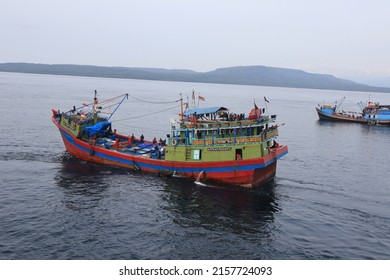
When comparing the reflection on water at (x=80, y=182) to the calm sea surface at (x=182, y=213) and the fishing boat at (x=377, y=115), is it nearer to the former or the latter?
the calm sea surface at (x=182, y=213)

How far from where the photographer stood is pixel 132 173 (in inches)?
1694

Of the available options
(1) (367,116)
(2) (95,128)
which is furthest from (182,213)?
(1) (367,116)

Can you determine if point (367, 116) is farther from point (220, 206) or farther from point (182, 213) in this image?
point (182, 213)

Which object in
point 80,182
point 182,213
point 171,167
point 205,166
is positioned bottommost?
point 182,213

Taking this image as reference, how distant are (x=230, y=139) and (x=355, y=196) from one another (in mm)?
14269

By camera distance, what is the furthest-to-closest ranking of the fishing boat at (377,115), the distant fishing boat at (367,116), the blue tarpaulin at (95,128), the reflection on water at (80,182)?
the distant fishing boat at (367,116)
the fishing boat at (377,115)
the blue tarpaulin at (95,128)
the reflection on water at (80,182)

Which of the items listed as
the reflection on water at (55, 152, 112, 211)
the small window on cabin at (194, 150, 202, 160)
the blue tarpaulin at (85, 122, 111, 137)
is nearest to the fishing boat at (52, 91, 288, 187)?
the small window on cabin at (194, 150, 202, 160)

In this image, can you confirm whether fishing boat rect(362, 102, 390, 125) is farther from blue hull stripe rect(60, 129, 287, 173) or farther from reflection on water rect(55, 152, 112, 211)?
reflection on water rect(55, 152, 112, 211)

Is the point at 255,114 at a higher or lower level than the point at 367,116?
higher

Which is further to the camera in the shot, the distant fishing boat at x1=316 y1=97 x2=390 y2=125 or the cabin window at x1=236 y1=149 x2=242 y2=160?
the distant fishing boat at x1=316 y1=97 x2=390 y2=125

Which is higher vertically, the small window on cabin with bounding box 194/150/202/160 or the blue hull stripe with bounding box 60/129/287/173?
the small window on cabin with bounding box 194/150/202/160

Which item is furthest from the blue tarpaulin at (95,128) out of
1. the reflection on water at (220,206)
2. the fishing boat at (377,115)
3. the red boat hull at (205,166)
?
the fishing boat at (377,115)

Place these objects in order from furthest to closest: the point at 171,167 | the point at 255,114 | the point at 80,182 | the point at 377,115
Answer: the point at 377,115 < the point at 171,167 < the point at 80,182 < the point at 255,114

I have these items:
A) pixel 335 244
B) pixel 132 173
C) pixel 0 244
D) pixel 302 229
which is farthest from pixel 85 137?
pixel 335 244
